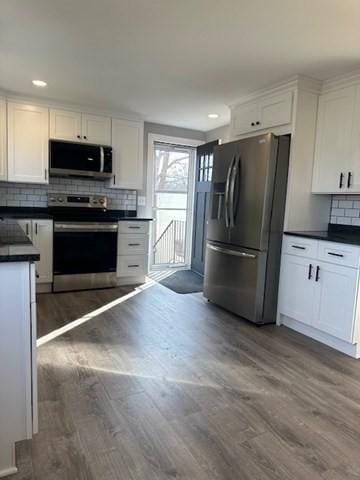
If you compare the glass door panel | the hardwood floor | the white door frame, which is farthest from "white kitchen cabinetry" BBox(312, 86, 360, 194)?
the glass door panel

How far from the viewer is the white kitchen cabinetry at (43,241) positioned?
3.80 m

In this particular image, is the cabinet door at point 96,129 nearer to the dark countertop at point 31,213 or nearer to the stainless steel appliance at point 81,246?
the stainless steel appliance at point 81,246

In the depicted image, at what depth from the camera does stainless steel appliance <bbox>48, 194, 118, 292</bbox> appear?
396cm

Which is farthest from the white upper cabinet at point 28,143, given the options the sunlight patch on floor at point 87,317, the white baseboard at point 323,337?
the white baseboard at point 323,337

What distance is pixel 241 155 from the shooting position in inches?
127

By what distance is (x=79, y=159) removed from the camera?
4145 mm

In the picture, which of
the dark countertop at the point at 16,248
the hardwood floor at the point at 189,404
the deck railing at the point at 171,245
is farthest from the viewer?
the deck railing at the point at 171,245

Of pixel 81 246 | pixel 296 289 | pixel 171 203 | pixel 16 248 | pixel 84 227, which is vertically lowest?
pixel 296 289

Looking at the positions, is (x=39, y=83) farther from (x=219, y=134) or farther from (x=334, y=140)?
(x=334, y=140)

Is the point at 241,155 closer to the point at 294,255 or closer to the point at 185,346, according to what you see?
the point at 294,255

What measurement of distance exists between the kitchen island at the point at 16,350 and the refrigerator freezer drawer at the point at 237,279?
2162 mm

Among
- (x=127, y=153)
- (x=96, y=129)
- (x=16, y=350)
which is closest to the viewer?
(x=16, y=350)

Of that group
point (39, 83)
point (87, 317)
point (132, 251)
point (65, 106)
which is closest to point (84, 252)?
point (132, 251)

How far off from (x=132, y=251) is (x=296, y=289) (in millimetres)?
2183
